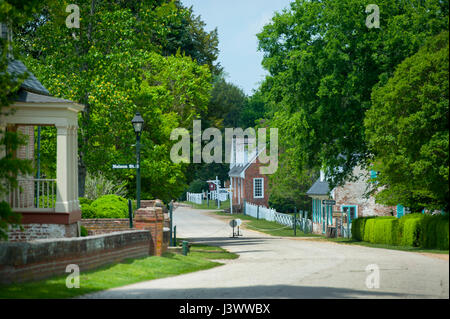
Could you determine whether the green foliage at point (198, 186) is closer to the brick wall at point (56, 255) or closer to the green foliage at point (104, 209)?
the green foliage at point (104, 209)

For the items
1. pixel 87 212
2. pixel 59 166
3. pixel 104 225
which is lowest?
pixel 104 225

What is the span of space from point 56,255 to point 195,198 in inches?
3953

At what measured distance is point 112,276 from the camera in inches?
638

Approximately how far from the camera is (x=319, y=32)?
38.3m

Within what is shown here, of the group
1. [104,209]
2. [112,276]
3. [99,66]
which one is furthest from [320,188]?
[112,276]

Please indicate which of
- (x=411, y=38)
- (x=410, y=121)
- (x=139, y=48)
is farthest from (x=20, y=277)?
(x=411, y=38)

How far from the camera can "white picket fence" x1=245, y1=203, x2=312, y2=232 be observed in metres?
57.6

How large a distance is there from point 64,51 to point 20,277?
62.4ft

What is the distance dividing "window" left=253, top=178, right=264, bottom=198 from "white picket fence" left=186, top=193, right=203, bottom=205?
25.2 meters

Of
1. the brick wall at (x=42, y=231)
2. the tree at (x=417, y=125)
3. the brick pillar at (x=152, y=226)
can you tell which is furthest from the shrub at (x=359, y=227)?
the brick wall at (x=42, y=231)

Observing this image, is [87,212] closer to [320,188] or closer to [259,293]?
[259,293]

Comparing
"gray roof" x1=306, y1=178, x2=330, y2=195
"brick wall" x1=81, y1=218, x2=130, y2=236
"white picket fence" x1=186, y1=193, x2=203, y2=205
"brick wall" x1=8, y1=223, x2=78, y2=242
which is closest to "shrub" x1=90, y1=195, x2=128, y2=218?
"brick wall" x1=81, y1=218, x2=130, y2=236

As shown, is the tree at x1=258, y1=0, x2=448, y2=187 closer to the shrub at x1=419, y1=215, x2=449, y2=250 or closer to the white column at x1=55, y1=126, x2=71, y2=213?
the white column at x1=55, y1=126, x2=71, y2=213

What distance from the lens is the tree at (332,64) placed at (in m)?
34.2
